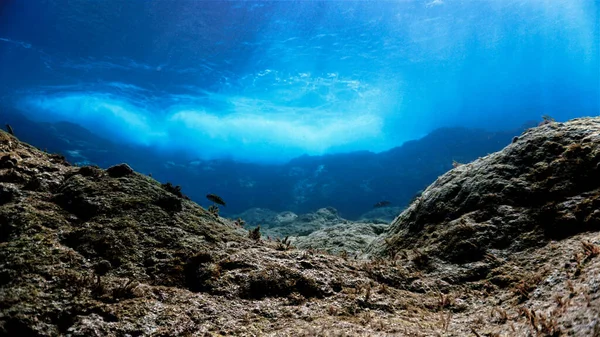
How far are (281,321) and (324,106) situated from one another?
256 feet

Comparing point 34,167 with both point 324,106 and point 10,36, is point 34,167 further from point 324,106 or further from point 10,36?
point 324,106

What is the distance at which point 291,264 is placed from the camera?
5020mm

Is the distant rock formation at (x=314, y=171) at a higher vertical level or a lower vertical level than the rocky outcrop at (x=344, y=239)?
higher

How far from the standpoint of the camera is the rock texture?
9.93 feet

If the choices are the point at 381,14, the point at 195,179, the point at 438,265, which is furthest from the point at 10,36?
the point at 195,179

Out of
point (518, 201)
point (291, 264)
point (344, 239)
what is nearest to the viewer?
point (291, 264)

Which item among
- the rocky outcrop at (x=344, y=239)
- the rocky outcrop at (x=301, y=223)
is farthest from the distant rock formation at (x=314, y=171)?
the rocky outcrop at (x=344, y=239)

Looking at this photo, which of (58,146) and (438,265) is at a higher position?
(58,146)

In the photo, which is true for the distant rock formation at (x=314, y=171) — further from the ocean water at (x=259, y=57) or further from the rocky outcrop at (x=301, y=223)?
the rocky outcrop at (x=301, y=223)

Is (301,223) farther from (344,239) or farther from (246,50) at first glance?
(246,50)

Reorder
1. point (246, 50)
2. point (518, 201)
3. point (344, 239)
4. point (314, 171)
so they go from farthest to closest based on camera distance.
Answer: point (314, 171)
point (246, 50)
point (344, 239)
point (518, 201)

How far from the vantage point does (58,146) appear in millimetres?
64938

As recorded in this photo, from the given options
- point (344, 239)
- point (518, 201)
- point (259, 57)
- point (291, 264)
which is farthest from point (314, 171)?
point (291, 264)

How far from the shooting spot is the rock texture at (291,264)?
3.03 m
